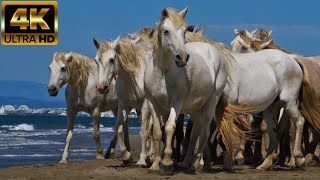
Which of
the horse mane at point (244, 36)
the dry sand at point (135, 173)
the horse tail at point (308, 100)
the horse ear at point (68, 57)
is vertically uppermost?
the horse mane at point (244, 36)

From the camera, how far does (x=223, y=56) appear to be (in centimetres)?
1148

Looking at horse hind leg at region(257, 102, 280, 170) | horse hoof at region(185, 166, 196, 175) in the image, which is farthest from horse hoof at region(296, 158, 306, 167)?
horse hoof at region(185, 166, 196, 175)

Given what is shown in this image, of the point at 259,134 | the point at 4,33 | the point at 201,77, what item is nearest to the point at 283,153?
the point at 259,134

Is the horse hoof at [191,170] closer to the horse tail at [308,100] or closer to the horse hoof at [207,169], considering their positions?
the horse hoof at [207,169]

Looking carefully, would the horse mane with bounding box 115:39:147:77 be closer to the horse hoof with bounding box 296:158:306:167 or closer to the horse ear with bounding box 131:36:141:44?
the horse ear with bounding box 131:36:141:44

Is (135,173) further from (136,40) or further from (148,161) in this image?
(136,40)

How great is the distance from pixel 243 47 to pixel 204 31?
65.3 inches

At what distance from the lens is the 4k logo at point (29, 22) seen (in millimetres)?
15078

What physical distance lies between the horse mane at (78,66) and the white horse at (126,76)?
189cm

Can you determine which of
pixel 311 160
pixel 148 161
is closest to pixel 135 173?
pixel 148 161

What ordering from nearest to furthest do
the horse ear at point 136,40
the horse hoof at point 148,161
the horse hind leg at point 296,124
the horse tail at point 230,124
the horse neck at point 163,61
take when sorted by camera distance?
the horse neck at point 163,61 < the horse tail at point 230,124 < the horse hind leg at point 296,124 < the horse hoof at point 148,161 < the horse ear at point 136,40

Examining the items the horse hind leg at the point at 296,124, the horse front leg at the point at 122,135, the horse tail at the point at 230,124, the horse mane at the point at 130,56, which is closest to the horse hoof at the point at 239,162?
the horse hind leg at the point at 296,124

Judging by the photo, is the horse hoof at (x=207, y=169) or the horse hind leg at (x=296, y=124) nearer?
the horse hoof at (x=207, y=169)

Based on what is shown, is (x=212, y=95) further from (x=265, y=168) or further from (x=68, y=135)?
(x=68, y=135)
